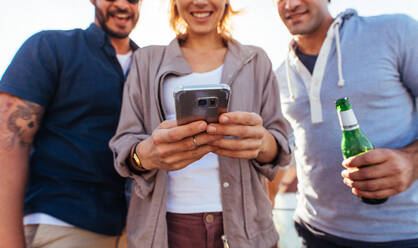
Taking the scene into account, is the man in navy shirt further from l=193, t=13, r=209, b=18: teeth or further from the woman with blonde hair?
l=193, t=13, r=209, b=18: teeth

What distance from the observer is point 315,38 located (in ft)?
7.05

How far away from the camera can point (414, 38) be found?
1667 mm

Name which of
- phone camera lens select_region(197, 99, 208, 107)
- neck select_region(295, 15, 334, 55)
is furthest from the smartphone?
neck select_region(295, 15, 334, 55)

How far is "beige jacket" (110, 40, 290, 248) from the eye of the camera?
1.35 m

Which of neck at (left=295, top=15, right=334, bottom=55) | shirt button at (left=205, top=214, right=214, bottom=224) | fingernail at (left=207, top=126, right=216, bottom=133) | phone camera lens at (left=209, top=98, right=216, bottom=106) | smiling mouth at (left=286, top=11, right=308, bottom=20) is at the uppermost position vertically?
smiling mouth at (left=286, top=11, right=308, bottom=20)

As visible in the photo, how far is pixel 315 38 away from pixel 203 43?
1044 millimetres

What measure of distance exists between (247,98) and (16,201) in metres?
1.53

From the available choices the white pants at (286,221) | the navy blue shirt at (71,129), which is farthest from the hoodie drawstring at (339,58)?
the white pants at (286,221)

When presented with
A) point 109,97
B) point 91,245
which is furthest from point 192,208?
point 109,97

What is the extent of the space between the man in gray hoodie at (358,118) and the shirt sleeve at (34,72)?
1798 millimetres

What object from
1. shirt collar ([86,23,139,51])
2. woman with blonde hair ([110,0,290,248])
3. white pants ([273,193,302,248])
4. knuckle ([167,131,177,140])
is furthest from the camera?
white pants ([273,193,302,248])

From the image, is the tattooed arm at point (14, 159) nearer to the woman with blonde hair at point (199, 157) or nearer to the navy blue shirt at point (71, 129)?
the navy blue shirt at point (71, 129)

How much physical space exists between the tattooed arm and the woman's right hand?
89cm

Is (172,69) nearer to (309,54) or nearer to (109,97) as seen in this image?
(109,97)
